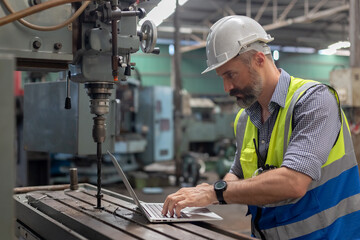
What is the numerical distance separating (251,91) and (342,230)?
51 centimetres

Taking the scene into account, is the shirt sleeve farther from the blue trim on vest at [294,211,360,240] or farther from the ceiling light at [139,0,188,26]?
the ceiling light at [139,0,188,26]

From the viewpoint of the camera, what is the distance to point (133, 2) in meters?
1.30

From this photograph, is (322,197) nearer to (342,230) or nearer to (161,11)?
(342,230)

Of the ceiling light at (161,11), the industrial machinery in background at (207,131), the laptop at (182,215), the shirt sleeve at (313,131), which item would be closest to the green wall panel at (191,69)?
the industrial machinery in background at (207,131)

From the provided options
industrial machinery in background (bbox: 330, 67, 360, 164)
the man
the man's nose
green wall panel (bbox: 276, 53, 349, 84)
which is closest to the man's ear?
the man

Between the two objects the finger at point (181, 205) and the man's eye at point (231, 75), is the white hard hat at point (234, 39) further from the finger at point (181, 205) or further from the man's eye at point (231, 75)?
the finger at point (181, 205)

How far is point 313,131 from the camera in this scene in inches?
45.1

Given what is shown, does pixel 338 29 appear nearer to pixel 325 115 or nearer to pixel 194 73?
pixel 194 73

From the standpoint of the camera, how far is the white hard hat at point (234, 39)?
4.39 ft

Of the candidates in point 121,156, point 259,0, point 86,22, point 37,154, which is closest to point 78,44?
point 86,22

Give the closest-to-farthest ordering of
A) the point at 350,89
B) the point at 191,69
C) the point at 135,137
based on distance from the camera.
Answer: the point at 350,89, the point at 135,137, the point at 191,69

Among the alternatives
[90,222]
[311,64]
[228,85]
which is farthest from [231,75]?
[311,64]

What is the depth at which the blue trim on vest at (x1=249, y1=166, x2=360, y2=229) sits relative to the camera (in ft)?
3.91

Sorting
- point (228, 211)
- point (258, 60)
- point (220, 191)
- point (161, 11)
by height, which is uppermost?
point (161, 11)
